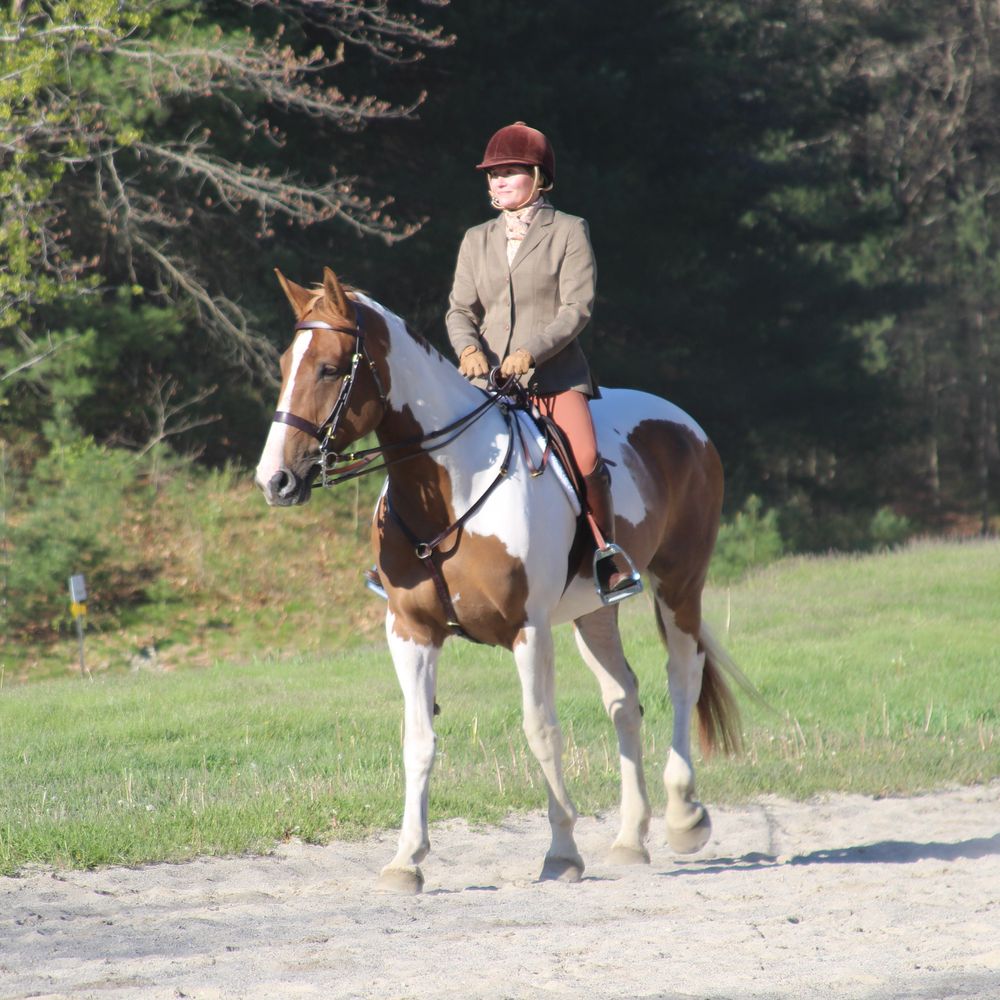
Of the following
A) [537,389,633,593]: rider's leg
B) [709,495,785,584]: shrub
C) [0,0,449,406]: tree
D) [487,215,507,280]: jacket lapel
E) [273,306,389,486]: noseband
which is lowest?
[709,495,785,584]: shrub

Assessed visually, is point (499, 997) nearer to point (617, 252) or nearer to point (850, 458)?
point (617, 252)

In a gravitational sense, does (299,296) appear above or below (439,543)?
above

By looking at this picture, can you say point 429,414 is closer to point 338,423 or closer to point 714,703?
point 338,423

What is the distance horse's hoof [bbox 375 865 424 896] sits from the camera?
19.9ft

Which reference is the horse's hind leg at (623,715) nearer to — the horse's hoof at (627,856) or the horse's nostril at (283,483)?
the horse's hoof at (627,856)

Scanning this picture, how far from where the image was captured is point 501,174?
667cm

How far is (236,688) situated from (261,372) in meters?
10.7

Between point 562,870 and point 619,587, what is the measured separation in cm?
126

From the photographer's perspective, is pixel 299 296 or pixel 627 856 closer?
pixel 299 296

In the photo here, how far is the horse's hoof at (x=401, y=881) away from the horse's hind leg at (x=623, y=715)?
1.25m

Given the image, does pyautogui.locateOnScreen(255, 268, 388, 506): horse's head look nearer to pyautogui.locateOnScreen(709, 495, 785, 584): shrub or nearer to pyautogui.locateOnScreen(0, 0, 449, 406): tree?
pyautogui.locateOnScreen(0, 0, 449, 406): tree

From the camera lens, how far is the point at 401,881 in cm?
608

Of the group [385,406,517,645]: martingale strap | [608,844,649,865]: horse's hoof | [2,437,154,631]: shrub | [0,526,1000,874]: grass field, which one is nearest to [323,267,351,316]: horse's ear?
[385,406,517,645]: martingale strap

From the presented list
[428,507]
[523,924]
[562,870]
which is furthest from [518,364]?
[523,924]
